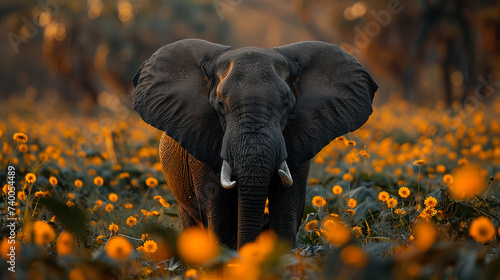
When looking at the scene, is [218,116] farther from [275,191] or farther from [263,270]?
[263,270]

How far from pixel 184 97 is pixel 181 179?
731mm

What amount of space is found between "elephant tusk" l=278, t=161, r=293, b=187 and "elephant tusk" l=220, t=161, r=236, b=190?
28 cm

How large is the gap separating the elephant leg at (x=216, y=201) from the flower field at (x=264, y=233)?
103 millimetres

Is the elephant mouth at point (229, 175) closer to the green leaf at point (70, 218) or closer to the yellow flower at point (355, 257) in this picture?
the green leaf at point (70, 218)

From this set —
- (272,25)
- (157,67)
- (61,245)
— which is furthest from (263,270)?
(272,25)

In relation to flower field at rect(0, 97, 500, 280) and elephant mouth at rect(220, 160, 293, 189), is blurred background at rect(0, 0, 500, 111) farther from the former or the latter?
elephant mouth at rect(220, 160, 293, 189)

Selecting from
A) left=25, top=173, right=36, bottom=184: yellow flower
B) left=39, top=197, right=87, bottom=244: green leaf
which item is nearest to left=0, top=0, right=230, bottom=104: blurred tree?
left=25, top=173, right=36, bottom=184: yellow flower

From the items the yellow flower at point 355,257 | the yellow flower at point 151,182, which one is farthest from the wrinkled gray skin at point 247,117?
the yellow flower at point 355,257

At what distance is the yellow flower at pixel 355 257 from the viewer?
7.14ft

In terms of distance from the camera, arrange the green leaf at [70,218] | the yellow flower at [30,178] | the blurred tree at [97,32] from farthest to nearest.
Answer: the blurred tree at [97,32], the yellow flower at [30,178], the green leaf at [70,218]

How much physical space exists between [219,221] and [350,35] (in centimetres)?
2210

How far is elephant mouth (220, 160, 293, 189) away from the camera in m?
3.87

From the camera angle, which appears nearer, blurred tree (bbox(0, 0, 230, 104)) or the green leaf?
the green leaf

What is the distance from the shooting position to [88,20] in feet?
85.0
